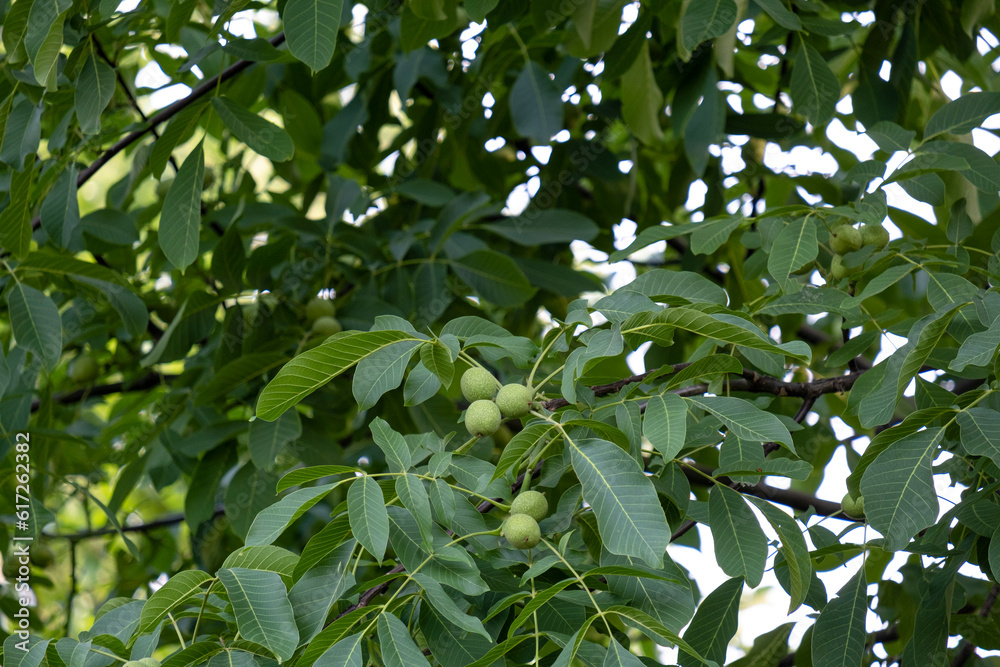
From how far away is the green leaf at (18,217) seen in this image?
128 centimetres

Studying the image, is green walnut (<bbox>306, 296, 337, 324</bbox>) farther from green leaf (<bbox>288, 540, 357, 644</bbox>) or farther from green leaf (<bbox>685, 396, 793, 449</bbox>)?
green leaf (<bbox>685, 396, 793, 449</bbox>)

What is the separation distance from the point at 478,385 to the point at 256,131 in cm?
65

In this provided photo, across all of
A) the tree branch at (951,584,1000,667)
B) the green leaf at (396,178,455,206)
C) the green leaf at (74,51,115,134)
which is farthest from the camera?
the green leaf at (396,178,455,206)

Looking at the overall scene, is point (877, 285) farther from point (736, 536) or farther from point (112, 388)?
point (112, 388)

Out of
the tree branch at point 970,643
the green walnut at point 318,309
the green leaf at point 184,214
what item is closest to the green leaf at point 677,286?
the tree branch at point 970,643

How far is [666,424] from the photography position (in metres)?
0.77

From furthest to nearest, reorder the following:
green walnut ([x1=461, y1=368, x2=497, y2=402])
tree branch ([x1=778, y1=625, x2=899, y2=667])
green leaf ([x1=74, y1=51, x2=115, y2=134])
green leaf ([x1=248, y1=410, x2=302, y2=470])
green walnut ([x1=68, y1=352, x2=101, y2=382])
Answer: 1. green walnut ([x1=68, y1=352, x2=101, y2=382])
2. tree branch ([x1=778, y1=625, x2=899, y2=667])
3. green leaf ([x1=248, y1=410, x2=302, y2=470])
4. green leaf ([x1=74, y1=51, x2=115, y2=134])
5. green walnut ([x1=461, y1=368, x2=497, y2=402])

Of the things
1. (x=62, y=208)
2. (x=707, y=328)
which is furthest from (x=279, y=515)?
(x=62, y=208)

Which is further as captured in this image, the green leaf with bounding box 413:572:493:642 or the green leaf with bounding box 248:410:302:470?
the green leaf with bounding box 248:410:302:470

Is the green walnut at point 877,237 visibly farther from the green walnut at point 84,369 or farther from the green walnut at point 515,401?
the green walnut at point 84,369

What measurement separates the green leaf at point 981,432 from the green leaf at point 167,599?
0.75 meters

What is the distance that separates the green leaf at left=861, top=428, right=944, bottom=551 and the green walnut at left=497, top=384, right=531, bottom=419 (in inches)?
13.1

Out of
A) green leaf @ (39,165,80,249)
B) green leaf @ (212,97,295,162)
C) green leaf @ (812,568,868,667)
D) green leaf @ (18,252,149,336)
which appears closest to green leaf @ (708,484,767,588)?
green leaf @ (812,568,868,667)

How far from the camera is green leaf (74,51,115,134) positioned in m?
1.22
